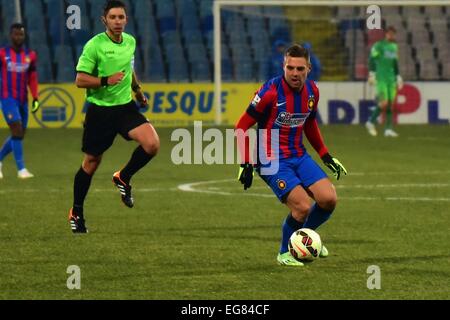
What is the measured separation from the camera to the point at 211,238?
11.1 meters

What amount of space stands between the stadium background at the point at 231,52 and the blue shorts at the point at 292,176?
668 inches

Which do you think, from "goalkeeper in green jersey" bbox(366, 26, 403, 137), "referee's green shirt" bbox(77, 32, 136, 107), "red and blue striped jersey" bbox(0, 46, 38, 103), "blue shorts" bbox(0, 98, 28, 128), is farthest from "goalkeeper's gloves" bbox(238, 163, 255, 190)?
"goalkeeper in green jersey" bbox(366, 26, 403, 137)

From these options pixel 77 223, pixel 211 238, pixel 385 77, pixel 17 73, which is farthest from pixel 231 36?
pixel 211 238

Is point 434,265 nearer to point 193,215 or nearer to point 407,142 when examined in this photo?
point 193,215

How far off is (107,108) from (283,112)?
2376mm

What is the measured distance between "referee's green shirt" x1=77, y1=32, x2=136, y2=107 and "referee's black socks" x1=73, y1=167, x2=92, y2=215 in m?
0.70

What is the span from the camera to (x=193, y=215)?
12.9 m

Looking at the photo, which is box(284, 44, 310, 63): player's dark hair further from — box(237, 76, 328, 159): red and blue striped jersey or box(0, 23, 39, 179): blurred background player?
box(0, 23, 39, 179): blurred background player

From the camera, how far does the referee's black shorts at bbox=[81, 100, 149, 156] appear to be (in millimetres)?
11461
